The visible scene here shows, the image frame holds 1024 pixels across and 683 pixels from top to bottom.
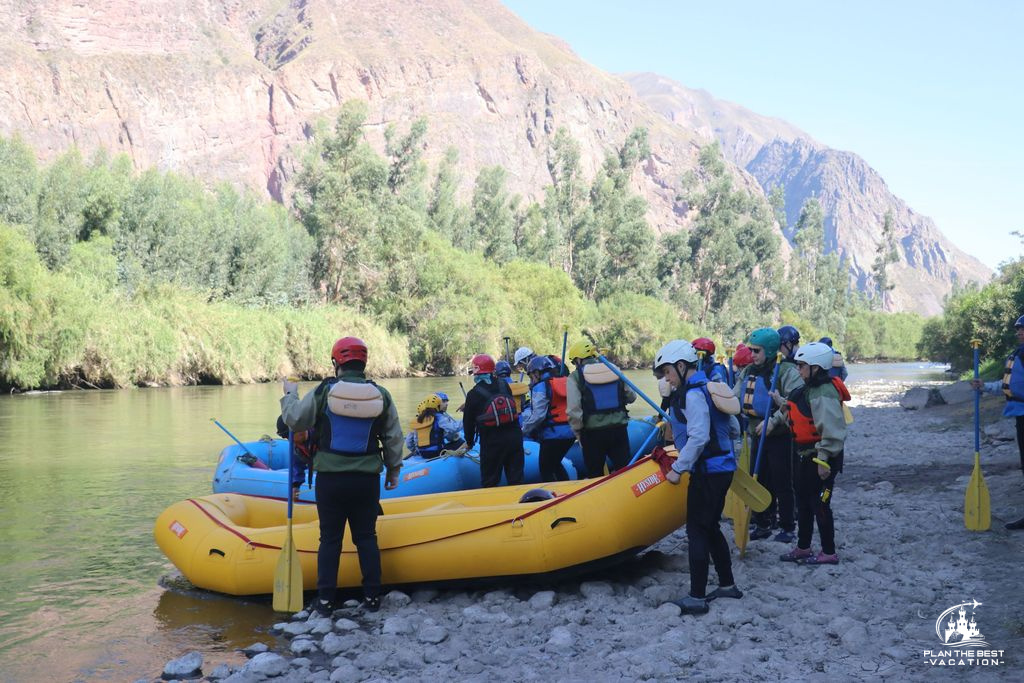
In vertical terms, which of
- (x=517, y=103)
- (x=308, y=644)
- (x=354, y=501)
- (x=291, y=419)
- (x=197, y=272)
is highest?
(x=517, y=103)

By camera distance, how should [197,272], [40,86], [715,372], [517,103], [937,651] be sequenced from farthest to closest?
1. [517,103]
2. [40,86]
3. [197,272]
4. [715,372]
5. [937,651]

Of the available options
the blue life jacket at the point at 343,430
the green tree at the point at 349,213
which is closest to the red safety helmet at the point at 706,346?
the blue life jacket at the point at 343,430

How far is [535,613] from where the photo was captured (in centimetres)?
611

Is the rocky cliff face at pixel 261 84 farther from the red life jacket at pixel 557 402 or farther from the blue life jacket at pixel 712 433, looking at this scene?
the blue life jacket at pixel 712 433

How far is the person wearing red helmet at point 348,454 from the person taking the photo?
5.93 metres

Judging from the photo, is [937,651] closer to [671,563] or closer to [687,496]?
[687,496]

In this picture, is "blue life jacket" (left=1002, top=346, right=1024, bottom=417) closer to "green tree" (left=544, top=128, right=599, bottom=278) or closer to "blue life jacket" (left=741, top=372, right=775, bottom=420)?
"blue life jacket" (left=741, top=372, right=775, bottom=420)

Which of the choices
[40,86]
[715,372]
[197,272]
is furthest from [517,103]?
[715,372]

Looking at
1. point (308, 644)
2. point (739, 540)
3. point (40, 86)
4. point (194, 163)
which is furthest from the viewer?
point (194, 163)

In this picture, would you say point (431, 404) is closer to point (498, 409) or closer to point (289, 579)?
point (498, 409)

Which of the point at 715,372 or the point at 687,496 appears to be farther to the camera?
the point at 715,372

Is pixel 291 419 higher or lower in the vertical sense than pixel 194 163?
lower

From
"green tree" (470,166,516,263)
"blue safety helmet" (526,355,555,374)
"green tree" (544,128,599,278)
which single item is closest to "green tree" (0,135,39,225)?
"green tree" (470,166,516,263)

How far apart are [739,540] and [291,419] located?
3.45 meters
